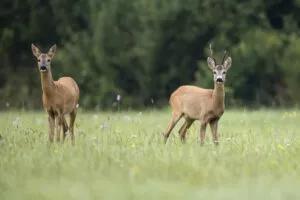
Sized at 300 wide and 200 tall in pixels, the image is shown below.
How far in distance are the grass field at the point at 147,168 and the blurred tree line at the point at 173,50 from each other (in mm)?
19191

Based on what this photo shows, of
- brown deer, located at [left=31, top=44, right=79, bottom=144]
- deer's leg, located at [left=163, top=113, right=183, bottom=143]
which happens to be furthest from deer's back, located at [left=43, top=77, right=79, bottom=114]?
deer's leg, located at [left=163, top=113, right=183, bottom=143]

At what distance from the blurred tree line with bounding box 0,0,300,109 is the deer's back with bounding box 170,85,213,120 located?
55.3ft

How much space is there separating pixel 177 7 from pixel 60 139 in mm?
22354

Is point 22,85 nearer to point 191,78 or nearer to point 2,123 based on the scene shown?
point 191,78

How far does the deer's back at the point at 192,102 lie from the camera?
47.2 feet

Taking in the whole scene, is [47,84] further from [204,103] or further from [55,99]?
[204,103]

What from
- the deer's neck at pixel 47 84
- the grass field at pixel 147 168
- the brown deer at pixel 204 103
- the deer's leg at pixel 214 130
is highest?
the deer's neck at pixel 47 84

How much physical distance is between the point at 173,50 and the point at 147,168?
2596cm

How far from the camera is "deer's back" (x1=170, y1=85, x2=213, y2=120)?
1440cm

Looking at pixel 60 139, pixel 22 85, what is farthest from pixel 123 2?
pixel 60 139

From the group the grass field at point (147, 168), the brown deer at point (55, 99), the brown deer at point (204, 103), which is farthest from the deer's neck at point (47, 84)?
the brown deer at point (204, 103)

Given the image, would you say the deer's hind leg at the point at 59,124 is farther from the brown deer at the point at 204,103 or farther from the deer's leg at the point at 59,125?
the brown deer at the point at 204,103

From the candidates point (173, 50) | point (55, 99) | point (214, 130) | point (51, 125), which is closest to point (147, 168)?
point (214, 130)

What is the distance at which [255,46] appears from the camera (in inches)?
1331
